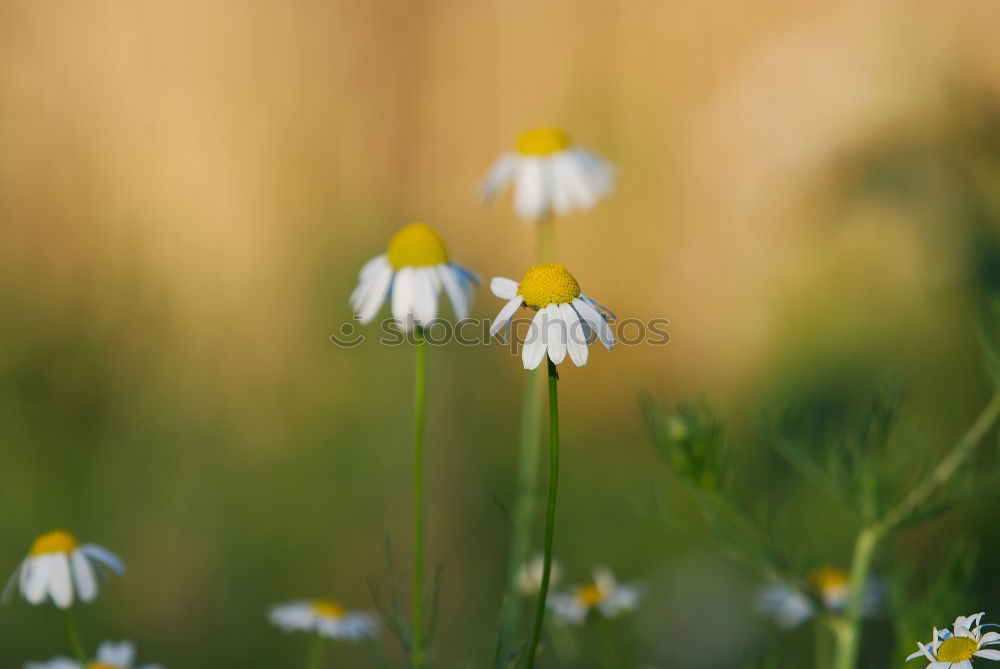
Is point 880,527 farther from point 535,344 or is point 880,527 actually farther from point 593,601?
point 535,344

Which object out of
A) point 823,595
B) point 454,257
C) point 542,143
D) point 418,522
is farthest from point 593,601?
point 454,257

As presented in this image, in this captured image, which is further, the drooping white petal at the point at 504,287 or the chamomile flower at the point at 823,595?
the chamomile flower at the point at 823,595

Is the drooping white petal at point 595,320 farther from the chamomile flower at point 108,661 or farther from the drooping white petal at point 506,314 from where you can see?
the chamomile flower at point 108,661

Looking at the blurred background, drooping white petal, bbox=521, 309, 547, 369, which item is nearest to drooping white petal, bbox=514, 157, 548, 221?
drooping white petal, bbox=521, 309, 547, 369

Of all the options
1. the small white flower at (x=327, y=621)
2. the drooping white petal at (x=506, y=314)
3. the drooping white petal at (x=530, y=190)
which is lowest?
the small white flower at (x=327, y=621)

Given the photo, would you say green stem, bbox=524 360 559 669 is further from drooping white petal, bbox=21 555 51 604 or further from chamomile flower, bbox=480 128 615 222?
chamomile flower, bbox=480 128 615 222

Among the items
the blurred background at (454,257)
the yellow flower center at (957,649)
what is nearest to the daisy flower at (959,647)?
the yellow flower center at (957,649)
